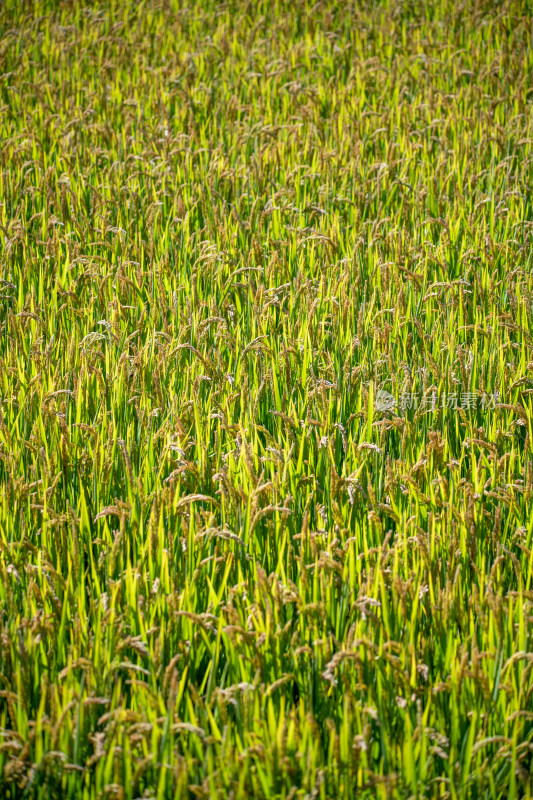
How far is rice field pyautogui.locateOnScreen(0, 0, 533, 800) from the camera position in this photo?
142cm

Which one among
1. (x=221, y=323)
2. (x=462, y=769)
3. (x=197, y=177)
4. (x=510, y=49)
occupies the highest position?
(x=510, y=49)

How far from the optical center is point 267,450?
2.38 m

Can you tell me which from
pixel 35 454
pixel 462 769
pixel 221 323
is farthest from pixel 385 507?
pixel 221 323

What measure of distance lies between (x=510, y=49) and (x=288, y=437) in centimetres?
531

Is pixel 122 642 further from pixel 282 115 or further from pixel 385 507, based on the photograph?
pixel 282 115

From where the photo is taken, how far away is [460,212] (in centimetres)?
384

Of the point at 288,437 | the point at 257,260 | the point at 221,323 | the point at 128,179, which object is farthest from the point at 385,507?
the point at 128,179

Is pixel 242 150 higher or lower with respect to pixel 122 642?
higher

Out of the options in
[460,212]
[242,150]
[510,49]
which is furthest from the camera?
[510,49]

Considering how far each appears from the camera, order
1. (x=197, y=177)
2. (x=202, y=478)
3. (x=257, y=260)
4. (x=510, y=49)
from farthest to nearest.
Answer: (x=510, y=49), (x=197, y=177), (x=257, y=260), (x=202, y=478)

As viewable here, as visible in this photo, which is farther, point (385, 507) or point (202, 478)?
point (202, 478)

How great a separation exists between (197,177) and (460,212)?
1.52 m

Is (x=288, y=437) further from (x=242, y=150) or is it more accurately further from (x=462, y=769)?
(x=242, y=150)

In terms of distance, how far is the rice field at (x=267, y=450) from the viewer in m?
1.42
